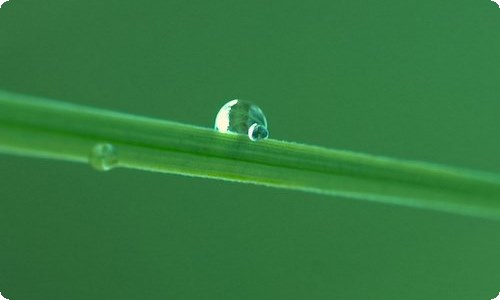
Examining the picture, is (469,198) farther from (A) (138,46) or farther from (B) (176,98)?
(A) (138,46)

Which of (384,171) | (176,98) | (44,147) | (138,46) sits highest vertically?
(138,46)

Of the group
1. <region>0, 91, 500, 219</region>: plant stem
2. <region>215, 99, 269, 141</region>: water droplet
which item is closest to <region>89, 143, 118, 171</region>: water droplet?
<region>0, 91, 500, 219</region>: plant stem

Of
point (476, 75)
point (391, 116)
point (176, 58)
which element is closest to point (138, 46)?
point (176, 58)

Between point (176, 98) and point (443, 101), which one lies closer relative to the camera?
point (176, 98)

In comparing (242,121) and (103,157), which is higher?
(242,121)

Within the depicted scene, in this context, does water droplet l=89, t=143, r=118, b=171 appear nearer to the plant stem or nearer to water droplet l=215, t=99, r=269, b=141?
the plant stem

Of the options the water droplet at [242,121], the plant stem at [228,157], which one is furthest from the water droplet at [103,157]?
the water droplet at [242,121]

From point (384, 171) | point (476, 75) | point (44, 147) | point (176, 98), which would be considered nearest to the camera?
point (44, 147)
